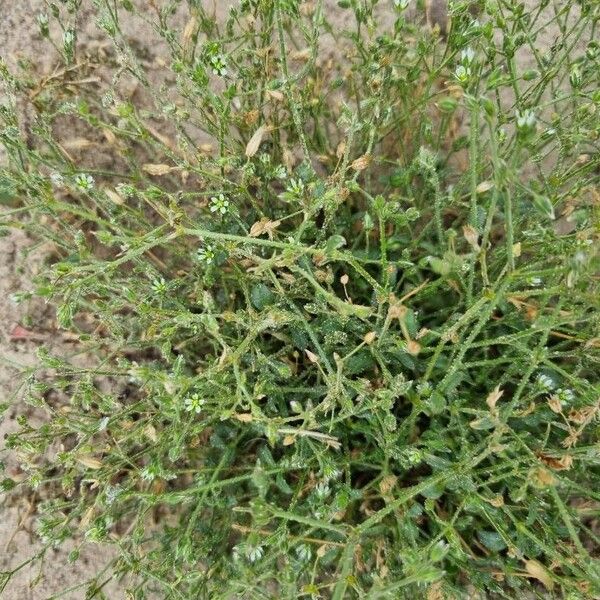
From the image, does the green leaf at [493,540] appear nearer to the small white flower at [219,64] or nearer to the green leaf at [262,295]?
the green leaf at [262,295]

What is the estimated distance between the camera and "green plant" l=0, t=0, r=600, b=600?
5.07 ft

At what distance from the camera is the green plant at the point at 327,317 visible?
5.07 ft

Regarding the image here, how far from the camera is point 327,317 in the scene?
1.91 meters

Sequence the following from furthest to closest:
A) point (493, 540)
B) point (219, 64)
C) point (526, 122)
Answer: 1. point (493, 540)
2. point (219, 64)
3. point (526, 122)

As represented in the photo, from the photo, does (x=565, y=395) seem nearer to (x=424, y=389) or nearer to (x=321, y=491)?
(x=424, y=389)

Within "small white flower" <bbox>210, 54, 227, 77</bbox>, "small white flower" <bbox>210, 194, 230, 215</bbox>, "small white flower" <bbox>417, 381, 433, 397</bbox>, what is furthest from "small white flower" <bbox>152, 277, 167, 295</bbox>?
"small white flower" <bbox>417, 381, 433, 397</bbox>

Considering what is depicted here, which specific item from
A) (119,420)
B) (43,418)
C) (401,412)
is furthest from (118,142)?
(401,412)

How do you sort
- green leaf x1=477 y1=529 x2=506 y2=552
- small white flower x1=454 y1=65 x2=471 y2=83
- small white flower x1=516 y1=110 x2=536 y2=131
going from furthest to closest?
green leaf x1=477 y1=529 x2=506 y2=552 → small white flower x1=454 y1=65 x2=471 y2=83 → small white flower x1=516 y1=110 x2=536 y2=131

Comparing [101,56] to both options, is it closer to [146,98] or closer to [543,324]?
[146,98]

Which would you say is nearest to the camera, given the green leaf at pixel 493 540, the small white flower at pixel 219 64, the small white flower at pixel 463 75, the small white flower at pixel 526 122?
the small white flower at pixel 526 122

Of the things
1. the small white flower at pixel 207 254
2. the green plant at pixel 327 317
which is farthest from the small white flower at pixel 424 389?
the small white flower at pixel 207 254

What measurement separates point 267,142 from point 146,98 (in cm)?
67

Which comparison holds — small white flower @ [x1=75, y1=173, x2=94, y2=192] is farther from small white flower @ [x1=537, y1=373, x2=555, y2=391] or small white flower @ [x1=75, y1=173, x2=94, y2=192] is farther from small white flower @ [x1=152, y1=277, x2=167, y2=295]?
small white flower @ [x1=537, y1=373, x2=555, y2=391]

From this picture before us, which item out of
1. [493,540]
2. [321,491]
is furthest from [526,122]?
[493,540]
